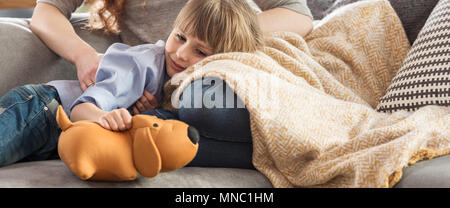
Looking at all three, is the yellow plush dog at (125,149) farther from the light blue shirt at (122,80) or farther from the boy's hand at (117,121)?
the light blue shirt at (122,80)

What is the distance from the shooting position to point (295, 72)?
0.97m

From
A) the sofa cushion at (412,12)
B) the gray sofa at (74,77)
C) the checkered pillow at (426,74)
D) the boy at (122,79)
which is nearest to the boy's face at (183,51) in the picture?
the boy at (122,79)

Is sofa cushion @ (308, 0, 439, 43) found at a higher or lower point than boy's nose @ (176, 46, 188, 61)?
higher

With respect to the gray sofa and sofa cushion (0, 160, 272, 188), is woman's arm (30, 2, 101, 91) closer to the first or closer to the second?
the gray sofa

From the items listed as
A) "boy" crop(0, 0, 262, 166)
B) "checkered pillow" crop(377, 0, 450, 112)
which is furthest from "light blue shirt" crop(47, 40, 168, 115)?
"checkered pillow" crop(377, 0, 450, 112)

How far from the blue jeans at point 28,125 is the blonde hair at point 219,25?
343mm

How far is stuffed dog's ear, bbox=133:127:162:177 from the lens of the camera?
2.05ft

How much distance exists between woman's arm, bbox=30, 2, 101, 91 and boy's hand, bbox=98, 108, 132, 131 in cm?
37

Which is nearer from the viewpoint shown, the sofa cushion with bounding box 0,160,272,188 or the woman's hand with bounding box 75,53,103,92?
the sofa cushion with bounding box 0,160,272,188

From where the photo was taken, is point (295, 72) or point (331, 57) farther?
point (331, 57)

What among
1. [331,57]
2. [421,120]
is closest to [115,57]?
[331,57]

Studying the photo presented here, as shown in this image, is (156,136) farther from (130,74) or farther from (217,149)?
(130,74)

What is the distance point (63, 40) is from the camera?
1.12m
